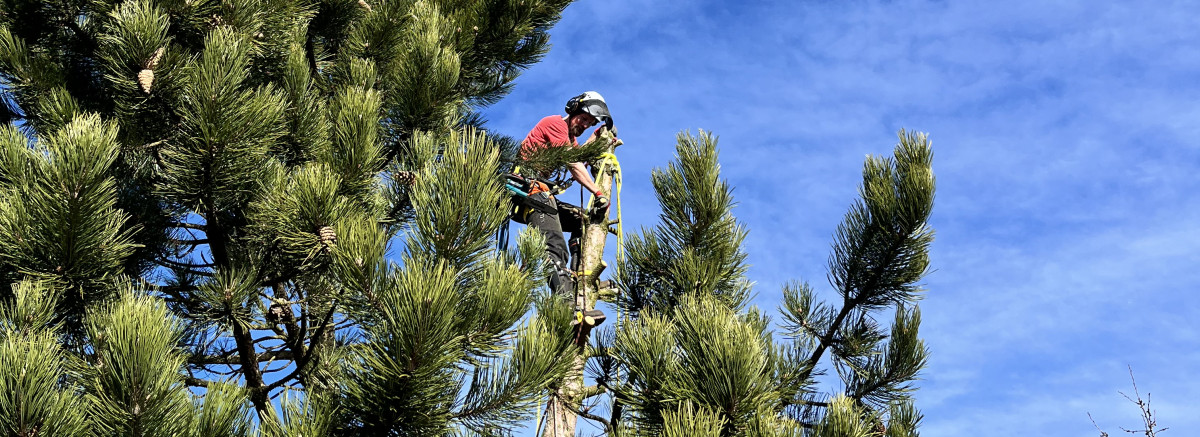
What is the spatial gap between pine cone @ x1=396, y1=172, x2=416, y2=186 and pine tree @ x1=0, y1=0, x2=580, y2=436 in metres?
0.02

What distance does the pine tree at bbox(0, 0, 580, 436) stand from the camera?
4.22m

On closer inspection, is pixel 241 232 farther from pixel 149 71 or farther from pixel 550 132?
pixel 550 132

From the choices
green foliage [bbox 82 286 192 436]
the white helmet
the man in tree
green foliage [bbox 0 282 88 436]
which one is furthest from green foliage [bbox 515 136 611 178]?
green foliage [bbox 0 282 88 436]

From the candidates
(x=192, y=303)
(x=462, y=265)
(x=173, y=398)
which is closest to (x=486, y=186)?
(x=462, y=265)

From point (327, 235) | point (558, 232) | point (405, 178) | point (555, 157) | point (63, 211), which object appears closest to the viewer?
point (63, 211)

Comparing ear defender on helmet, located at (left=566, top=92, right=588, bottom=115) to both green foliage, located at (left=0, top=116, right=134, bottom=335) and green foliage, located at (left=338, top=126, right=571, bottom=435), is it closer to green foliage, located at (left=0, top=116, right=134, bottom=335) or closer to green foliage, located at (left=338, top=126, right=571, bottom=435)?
green foliage, located at (left=338, top=126, right=571, bottom=435)

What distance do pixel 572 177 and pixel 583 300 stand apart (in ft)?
3.34

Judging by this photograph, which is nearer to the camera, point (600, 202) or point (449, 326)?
point (449, 326)

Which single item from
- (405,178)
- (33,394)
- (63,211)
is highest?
(405,178)

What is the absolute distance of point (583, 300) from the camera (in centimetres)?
592

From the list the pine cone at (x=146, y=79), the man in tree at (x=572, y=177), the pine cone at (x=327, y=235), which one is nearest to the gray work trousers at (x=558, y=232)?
the man in tree at (x=572, y=177)

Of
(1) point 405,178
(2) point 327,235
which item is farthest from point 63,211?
(1) point 405,178

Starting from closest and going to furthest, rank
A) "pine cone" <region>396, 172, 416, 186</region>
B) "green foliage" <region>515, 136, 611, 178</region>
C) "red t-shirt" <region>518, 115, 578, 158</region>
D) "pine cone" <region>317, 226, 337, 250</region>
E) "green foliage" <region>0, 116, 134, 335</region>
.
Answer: "green foliage" <region>0, 116, 134, 335</region>, "pine cone" <region>317, 226, 337, 250</region>, "pine cone" <region>396, 172, 416, 186</region>, "green foliage" <region>515, 136, 611, 178</region>, "red t-shirt" <region>518, 115, 578, 158</region>

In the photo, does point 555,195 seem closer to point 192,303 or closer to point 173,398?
point 192,303
